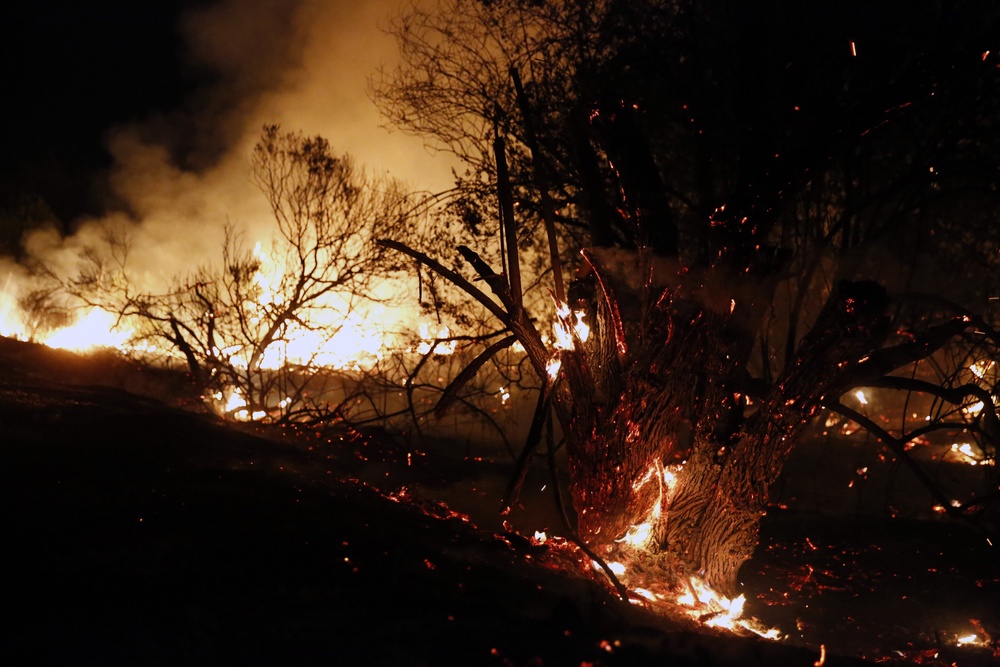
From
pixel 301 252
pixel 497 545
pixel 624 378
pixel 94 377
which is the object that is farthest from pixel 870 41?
pixel 94 377

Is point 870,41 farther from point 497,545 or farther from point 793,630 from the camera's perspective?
point 497,545

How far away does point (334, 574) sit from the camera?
488 centimetres

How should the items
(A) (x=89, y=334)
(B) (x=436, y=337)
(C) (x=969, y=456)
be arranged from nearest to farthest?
(C) (x=969, y=456), (B) (x=436, y=337), (A) (x=89, y=334)

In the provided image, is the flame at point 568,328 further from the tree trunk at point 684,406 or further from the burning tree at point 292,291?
the burning tree at point 292,291

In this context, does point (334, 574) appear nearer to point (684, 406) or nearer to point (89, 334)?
point (684, 406)

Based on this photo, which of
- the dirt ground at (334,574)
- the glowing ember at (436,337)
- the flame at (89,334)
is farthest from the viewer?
the flame at (89,334)

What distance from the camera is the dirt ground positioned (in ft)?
13.2

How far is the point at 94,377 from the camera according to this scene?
1527 centimetres

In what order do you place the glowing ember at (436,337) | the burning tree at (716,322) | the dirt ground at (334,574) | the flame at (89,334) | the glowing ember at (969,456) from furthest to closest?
the flame at (89,334)
the glowing ember at (436,337)
the glowing ember at (969,456)
the burning tree at (716,322)
the dirt ground at (334,574)

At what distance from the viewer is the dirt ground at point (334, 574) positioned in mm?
4027

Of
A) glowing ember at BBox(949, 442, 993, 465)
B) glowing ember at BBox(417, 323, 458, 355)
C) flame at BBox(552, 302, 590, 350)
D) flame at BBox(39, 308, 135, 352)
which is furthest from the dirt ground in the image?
flame at BBox(39, 308, 135, 352)

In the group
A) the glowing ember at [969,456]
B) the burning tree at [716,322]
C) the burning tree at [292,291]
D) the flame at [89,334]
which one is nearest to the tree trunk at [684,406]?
the burning tree at [716,322]

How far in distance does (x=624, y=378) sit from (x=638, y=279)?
84 cm

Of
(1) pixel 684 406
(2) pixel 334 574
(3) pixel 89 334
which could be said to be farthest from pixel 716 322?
(3) pixel 89 334
